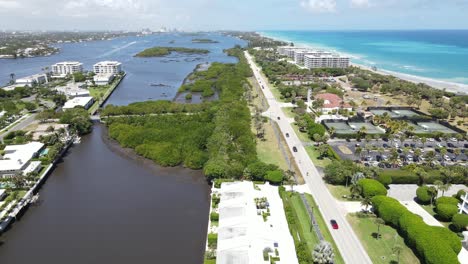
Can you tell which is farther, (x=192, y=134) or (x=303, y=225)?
(x=192, y=134)

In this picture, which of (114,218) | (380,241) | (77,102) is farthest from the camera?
(77,102)

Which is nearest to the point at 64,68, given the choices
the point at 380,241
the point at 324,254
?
the point at 324,254

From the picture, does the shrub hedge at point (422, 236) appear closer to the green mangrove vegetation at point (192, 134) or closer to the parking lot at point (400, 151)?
the parking lot at point (400, 151)

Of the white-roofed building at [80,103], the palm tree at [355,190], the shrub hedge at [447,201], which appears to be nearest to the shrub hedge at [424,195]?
the shrub hedge at [447,201]

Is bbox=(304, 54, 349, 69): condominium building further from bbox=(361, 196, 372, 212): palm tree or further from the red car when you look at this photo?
the red car

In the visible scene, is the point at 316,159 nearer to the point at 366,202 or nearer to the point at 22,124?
the point at 366,202

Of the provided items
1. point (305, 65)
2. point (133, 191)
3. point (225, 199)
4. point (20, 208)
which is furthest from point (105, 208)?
point (305, 65)
